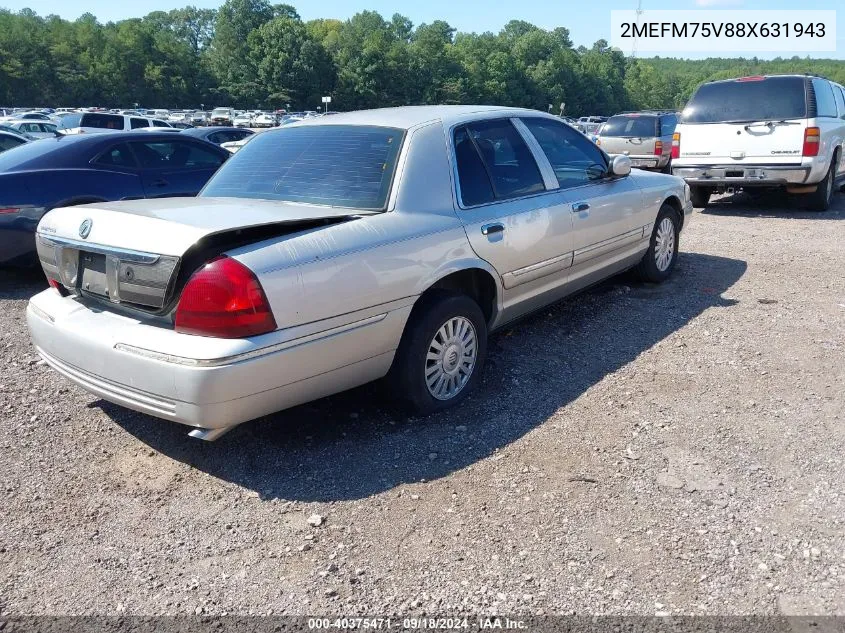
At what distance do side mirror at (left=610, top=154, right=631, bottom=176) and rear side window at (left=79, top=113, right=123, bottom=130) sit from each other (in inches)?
720

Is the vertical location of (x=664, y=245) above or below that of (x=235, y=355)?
above

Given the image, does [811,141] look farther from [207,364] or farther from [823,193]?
[207,364]

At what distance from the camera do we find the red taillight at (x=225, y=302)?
117 inches

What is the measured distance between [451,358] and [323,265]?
1.07 metres

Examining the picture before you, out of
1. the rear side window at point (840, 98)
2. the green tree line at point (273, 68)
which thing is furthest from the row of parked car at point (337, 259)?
the green tree line at point (273, 68)

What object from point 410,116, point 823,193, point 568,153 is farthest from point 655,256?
point 823,193

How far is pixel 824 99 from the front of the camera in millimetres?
10328

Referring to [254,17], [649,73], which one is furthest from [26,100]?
[649,73]

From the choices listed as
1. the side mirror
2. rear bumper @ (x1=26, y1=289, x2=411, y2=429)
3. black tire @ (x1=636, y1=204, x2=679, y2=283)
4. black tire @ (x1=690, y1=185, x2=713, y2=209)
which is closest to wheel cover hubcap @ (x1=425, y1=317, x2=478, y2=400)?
rear bumper @ (x1=26, y1=289, x2=411, y2=429)

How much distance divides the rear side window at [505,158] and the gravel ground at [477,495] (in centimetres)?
111

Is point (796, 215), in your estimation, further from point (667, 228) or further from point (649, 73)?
point (649, 73)

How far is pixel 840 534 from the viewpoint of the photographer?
2832 mm

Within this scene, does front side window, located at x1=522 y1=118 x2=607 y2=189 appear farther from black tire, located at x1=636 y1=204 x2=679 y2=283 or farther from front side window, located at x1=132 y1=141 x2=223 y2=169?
front side window, located at x1=132 y1=141 x2=223 y2=169

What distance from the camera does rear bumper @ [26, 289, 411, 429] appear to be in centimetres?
296
